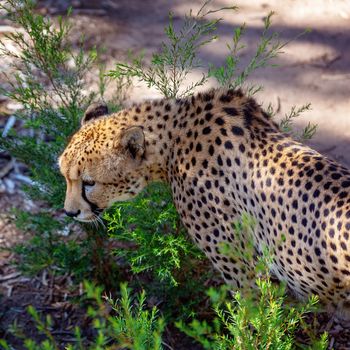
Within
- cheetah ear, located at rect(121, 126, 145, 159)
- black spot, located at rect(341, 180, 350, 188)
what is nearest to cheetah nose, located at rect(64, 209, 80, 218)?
cheetah ear, located at rect(121, 126, 145, 159)

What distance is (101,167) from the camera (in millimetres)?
3459

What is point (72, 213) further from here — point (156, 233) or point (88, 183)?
point (156, 233)

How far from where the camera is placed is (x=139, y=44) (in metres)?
6.64

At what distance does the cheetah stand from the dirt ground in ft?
4.54

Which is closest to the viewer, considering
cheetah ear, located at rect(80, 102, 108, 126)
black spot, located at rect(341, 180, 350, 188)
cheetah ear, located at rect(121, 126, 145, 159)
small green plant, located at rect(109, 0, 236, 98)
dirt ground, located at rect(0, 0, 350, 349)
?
black spot, located at rect(341, 180, 350, 188)

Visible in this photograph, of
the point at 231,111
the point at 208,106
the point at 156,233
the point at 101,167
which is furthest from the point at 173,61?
the point at 156,233

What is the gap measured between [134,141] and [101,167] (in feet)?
0.71

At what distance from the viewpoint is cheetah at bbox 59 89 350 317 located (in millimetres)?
3115

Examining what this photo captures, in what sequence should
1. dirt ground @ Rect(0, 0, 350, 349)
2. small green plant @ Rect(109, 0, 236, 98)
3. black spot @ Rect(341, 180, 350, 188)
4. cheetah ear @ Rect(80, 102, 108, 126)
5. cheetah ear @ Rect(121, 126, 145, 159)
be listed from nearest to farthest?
black spot @ Rect(341, 180, 350, 188), cheetah ear @ Rect(121, 126, 145, 159), small green plant @ Rect(109, 0, 236, 98), cheetah ear @ Rect(80, 102, 108, 126), dirt ground @ Rect(0, 0, 350, 349)

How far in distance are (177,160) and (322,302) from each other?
1001 millimetres

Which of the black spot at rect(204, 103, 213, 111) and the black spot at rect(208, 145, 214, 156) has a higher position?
the black spot at rect(204, 103, 213, 111)

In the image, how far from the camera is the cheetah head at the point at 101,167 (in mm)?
3447

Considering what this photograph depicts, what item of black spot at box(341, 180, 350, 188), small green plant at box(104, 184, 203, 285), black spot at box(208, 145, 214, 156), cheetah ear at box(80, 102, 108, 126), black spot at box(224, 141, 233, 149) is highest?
cheetah ear at box(80, 102, 108, 126)

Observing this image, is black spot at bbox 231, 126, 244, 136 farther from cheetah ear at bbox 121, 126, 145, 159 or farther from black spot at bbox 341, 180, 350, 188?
black spot at bbox 341, 180, 350, 188
